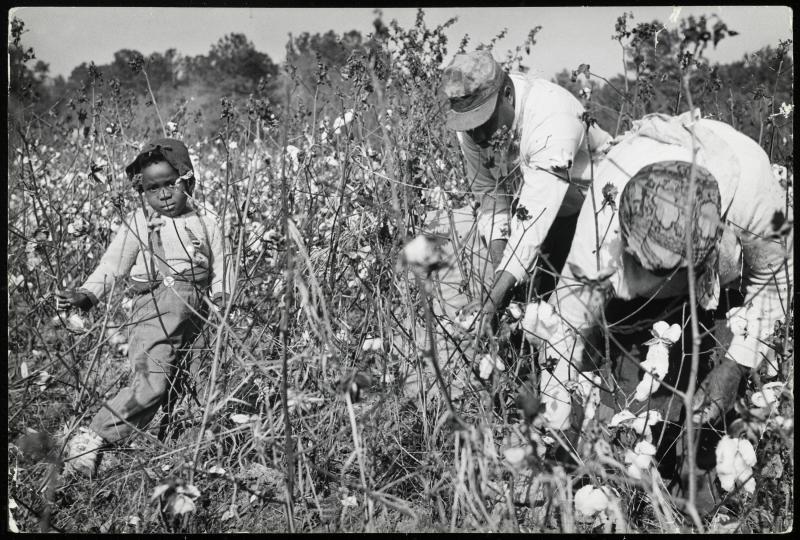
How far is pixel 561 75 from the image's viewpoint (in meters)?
4.96

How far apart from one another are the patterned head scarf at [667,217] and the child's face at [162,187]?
131 cm

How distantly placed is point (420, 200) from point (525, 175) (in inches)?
12.9

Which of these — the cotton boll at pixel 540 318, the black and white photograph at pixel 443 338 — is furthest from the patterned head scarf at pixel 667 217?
the cotton boll at pixel 540 318

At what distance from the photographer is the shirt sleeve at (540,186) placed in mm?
1869

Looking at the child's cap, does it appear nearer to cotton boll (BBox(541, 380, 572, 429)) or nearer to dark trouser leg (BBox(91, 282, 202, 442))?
dark trouser leg (BBox(91, 282, 202, 442))

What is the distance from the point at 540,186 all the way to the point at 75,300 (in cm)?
136

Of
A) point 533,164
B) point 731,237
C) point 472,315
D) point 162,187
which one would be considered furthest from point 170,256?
point 731,237

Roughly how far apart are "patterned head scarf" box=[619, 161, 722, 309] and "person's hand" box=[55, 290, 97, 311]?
1.45 meters

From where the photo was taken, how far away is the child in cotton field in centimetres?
188

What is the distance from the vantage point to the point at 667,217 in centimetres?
141

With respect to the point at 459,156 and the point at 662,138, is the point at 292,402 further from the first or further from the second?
the point at 459,156

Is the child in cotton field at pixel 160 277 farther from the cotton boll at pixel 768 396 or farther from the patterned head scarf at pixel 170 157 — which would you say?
the cotton boll at pixel 768 396

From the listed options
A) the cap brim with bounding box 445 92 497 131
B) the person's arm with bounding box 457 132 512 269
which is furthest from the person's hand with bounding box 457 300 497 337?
the cap brim with bounding box 445 92 497 131

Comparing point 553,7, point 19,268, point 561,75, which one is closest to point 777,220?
point 553,7
